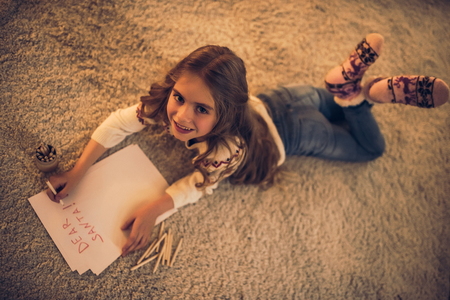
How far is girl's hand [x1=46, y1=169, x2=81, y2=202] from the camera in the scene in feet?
2.10

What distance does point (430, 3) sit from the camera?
1.17 m

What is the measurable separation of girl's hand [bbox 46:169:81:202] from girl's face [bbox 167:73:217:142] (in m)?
0.29

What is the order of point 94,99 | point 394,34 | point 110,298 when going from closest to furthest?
point 110,298 → point 94,99 → point 394,34

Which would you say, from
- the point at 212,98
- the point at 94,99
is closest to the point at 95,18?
the point at 94,99

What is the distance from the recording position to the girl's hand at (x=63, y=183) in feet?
2.10

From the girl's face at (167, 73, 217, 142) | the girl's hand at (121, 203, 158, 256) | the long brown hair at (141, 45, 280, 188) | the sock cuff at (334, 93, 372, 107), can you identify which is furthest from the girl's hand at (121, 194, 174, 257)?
the sock cuff at (334, 93, 372, 107)

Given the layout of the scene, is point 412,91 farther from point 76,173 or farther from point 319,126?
point 76,173

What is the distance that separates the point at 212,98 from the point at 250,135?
0.58 feet

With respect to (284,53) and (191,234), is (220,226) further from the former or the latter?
(284,53)

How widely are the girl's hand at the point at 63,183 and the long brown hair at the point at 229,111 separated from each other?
0.22 meters

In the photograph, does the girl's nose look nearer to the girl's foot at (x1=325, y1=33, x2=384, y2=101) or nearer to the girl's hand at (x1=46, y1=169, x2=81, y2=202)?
the girl's hand at (x1=46, y1=169, x2=81, y2=202)

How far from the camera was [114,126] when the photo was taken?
2.23ft

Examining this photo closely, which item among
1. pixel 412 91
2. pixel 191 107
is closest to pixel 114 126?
pixel 191 107

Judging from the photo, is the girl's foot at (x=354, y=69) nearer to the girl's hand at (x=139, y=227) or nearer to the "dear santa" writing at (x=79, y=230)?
the girl's hand at (x=139, y=227)
